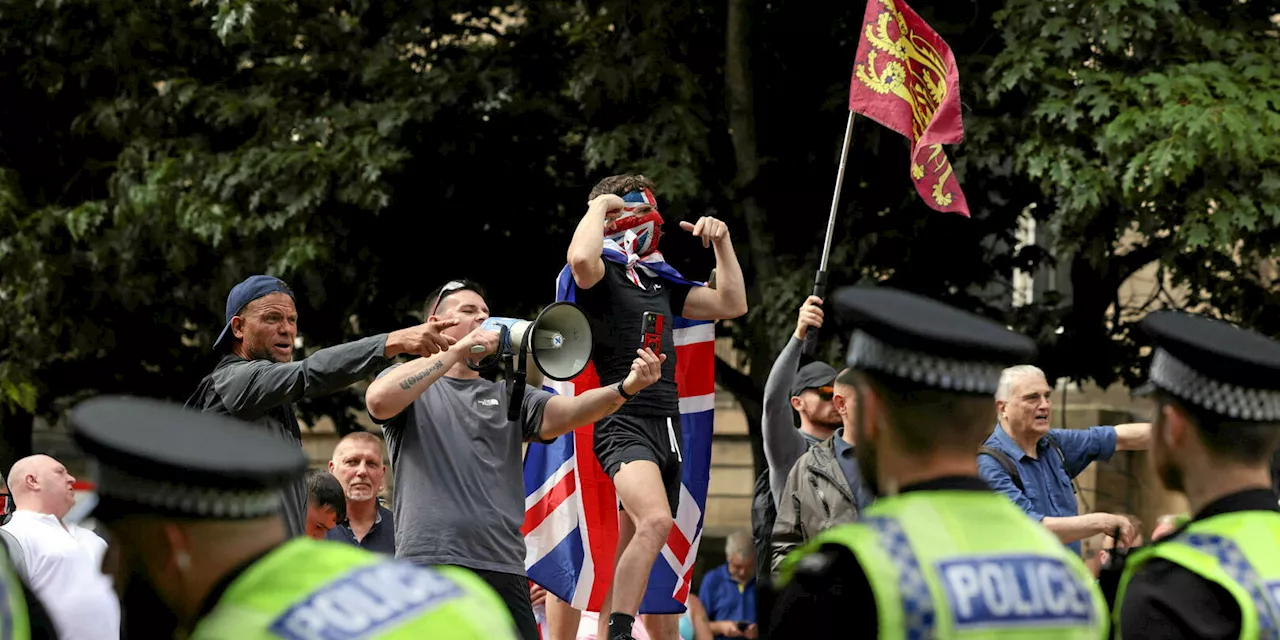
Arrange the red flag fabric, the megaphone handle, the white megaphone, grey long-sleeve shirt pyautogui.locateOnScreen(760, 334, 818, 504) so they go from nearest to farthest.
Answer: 1. the megaphone handle
2. the white megaphone
3. grey long-sleeve shirt pyautogui.locateOnScreen(760, 334, 818, 504)
4. the red flag fabric

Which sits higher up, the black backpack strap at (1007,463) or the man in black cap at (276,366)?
the man in black cap at (276,366)

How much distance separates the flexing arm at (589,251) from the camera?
24.0 feet

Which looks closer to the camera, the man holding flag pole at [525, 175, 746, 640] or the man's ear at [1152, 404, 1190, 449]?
the man's ear at [1152, 404, 1190, 449]

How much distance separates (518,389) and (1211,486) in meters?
3.13

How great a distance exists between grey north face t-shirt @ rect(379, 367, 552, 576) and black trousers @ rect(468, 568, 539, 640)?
2 cm

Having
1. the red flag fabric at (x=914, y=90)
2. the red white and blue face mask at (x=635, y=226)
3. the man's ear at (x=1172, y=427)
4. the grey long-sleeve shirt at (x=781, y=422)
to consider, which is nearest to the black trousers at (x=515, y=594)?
the grey long-sleeve shirt at (x=781, y=422)

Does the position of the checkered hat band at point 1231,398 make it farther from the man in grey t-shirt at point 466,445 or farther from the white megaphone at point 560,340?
the white megaphone at point 560,340

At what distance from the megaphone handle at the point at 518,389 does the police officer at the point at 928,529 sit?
119 inches

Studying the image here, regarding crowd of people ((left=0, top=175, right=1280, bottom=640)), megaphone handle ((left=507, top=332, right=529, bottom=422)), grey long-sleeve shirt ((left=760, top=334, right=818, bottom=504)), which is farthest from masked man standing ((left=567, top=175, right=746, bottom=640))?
crowd of people ((left=0, top=175, right=1280, bottom=640))

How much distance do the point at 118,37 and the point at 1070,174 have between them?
23.7 feet

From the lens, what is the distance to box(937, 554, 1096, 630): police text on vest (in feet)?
9.23

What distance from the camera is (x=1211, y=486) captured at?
339 cm

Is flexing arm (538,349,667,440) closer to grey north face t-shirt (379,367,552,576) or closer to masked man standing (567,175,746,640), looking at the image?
grey north face t-shirt (379,367,552,576)

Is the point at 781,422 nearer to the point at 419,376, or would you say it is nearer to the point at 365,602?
the point at 419,376
